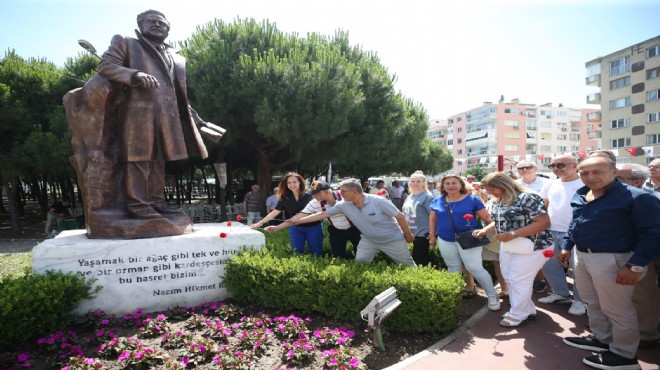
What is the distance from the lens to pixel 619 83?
36.0 metres

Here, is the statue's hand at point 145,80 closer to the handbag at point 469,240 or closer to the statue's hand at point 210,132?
the statue's hand at point 210,132

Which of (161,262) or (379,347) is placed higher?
(161,262)

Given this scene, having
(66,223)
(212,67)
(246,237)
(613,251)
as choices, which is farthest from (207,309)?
(212,67)

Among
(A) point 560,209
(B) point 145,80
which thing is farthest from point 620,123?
(B) point 145,80

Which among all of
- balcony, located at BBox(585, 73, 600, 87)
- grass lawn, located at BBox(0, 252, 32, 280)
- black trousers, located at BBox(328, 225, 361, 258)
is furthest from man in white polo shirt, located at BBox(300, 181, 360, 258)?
balcony, located at BBox(585, 73, 600, 87)

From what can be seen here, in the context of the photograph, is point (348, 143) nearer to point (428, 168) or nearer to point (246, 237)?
point (246, 237)

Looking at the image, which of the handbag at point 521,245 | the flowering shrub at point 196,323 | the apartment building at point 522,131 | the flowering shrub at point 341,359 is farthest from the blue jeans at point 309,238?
the apartment building at point 522,131

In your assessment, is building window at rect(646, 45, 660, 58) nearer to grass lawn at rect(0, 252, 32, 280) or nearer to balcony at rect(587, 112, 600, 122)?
balcony at rect(587, 112, 600, 122)

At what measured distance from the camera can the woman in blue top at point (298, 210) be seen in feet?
18.7

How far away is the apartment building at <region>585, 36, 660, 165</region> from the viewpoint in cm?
3262

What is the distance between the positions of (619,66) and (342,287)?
4352 centimetres

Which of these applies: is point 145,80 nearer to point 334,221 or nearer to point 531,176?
point 334,221

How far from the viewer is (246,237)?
204 inches

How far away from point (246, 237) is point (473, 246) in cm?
289
